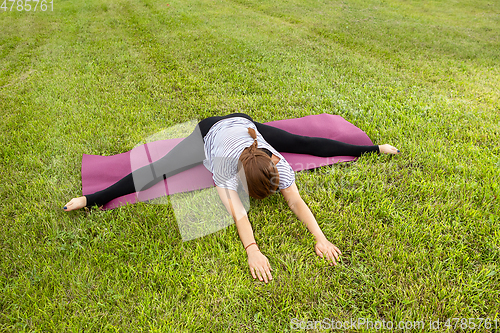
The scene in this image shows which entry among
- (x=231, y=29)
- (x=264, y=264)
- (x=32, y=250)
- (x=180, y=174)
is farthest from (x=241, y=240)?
(x=231, y=29)

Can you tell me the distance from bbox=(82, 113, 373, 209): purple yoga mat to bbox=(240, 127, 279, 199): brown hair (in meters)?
0.97

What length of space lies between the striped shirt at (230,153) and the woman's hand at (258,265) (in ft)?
2.04

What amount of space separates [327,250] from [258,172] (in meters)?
0.90

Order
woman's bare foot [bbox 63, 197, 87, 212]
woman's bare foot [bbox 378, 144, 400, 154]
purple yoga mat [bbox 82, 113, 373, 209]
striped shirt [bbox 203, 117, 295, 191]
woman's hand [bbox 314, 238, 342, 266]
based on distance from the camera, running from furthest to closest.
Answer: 1. woman's bare foot [bbox 378, 144, 400, 154]
2. purple yoga mat [bbox 82, 113, 373, 209]
3. woman's bare foot [bbox 63, 197, 87, 212]
4. striped shirt [bbox 203, 117, 295, 191]
5. woman's hand [bbox 314, 238, 342, 266]

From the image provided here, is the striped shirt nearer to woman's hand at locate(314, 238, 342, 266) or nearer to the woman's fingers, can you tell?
woman's hand at locate(314, 238, 342, 266)

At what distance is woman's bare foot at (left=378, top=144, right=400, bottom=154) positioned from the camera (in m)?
3.56

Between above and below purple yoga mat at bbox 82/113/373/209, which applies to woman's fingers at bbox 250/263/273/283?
below

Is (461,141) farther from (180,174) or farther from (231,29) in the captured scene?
(231,29)

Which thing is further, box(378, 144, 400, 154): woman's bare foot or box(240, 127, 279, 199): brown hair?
box(378, 144, 400, 154): woman's bare foot

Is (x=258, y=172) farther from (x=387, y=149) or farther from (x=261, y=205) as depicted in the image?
(x=387, y=149)

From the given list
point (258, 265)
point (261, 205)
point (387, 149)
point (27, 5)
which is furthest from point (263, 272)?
point (27, 5)

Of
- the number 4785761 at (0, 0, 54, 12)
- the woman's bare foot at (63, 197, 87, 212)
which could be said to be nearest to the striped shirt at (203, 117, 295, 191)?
the woman's bare foot at (63, 197, 87, 212)

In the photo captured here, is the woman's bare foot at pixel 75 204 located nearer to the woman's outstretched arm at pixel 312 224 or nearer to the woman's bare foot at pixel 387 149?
the woman's outstretched arm at pixel 312 224

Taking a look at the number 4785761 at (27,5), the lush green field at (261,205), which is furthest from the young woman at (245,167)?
the number 4785761 at (27,5)
